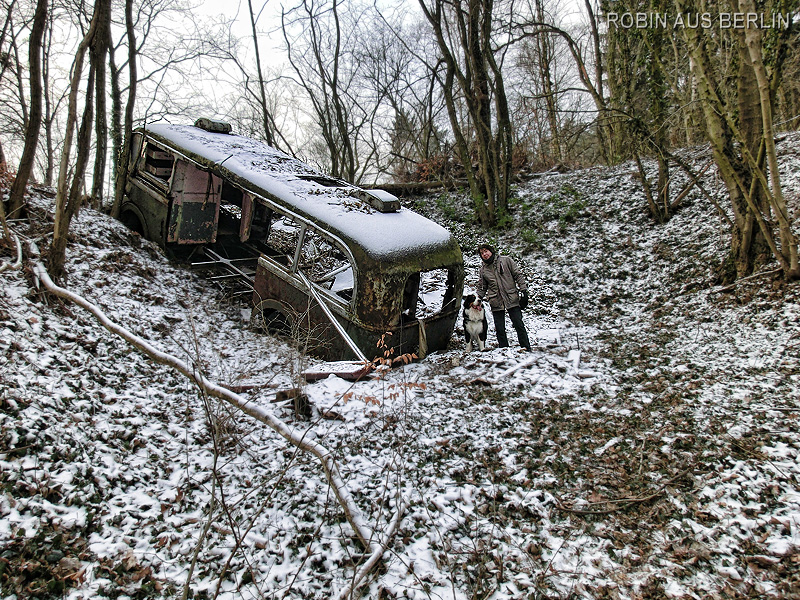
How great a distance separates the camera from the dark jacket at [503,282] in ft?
21.9

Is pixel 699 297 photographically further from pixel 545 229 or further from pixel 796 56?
pixel 796 56

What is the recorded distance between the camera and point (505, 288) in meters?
6.68

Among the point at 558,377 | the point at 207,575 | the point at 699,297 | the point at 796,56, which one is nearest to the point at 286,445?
the point at 207,575

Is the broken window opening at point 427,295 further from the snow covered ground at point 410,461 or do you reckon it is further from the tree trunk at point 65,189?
the tree trunk at point 65,189

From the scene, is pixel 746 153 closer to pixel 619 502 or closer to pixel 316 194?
pixel 619 502

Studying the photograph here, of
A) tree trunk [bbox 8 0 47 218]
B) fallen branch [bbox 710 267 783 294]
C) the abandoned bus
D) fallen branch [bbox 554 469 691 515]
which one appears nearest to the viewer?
fallen branch [bbox 554 469 691 515]

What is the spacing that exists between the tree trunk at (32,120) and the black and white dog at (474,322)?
21.1 ft

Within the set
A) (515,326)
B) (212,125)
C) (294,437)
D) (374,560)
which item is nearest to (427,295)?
(515,326)

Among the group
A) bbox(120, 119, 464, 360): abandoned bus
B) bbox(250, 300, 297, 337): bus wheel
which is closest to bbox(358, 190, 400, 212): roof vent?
bbox(120, 119, 464, 360): abandoned bus

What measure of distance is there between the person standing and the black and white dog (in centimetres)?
18

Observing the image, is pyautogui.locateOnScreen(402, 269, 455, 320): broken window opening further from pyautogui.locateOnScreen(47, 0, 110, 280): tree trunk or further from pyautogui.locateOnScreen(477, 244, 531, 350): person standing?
pyautogui.locateOnScreen(47, 0, 110, 280): tree trunk

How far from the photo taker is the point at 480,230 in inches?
488

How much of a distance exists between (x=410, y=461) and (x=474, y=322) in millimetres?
2839

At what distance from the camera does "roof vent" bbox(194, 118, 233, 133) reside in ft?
27.0
